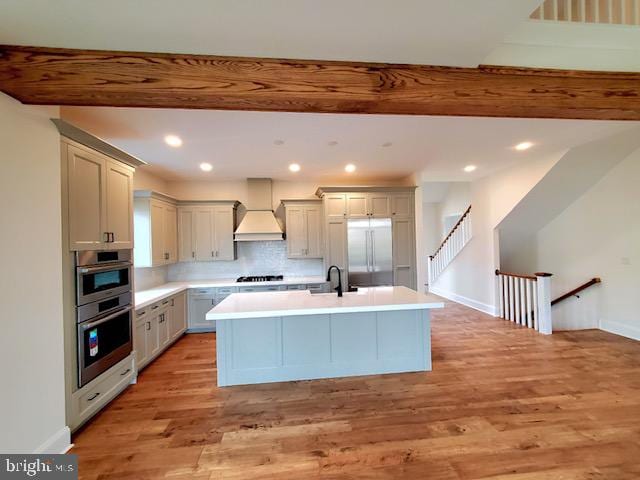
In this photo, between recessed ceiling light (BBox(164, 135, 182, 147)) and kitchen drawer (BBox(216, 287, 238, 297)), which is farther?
kitchen drawer (BBox(216, 287, 238, 297))

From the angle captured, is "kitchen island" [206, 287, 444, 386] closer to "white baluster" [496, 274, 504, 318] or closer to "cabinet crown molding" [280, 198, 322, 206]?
"cabinet crown molding" [280, 198, 322, 206]

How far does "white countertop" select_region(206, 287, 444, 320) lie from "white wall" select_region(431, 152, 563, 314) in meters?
2.81

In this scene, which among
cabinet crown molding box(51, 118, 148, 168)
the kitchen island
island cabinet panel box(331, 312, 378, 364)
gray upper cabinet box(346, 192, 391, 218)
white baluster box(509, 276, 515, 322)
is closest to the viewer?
cabinet crown molding box(51, 118, 148, 168)

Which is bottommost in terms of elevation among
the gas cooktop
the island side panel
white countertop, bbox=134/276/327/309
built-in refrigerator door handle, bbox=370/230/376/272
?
the island side panel

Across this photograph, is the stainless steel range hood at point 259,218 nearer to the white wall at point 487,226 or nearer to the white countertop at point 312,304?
the white countertop at point 312,304

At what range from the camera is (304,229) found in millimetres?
4977

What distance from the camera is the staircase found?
6.04 metres

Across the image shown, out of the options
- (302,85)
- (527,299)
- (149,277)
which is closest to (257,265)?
(149,277)

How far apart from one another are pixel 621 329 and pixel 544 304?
1054mm

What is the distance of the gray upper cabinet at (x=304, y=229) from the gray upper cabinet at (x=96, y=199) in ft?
8.37

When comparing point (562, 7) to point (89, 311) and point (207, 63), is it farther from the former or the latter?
point (89, 311)

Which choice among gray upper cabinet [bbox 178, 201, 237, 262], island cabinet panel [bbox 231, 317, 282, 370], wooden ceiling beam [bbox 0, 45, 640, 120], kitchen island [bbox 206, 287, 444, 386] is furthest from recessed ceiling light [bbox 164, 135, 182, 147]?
island cabinet panel [bbox 231, 317, 282, 370]

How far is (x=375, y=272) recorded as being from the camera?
15.6ft

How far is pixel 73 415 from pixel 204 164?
326 cm
